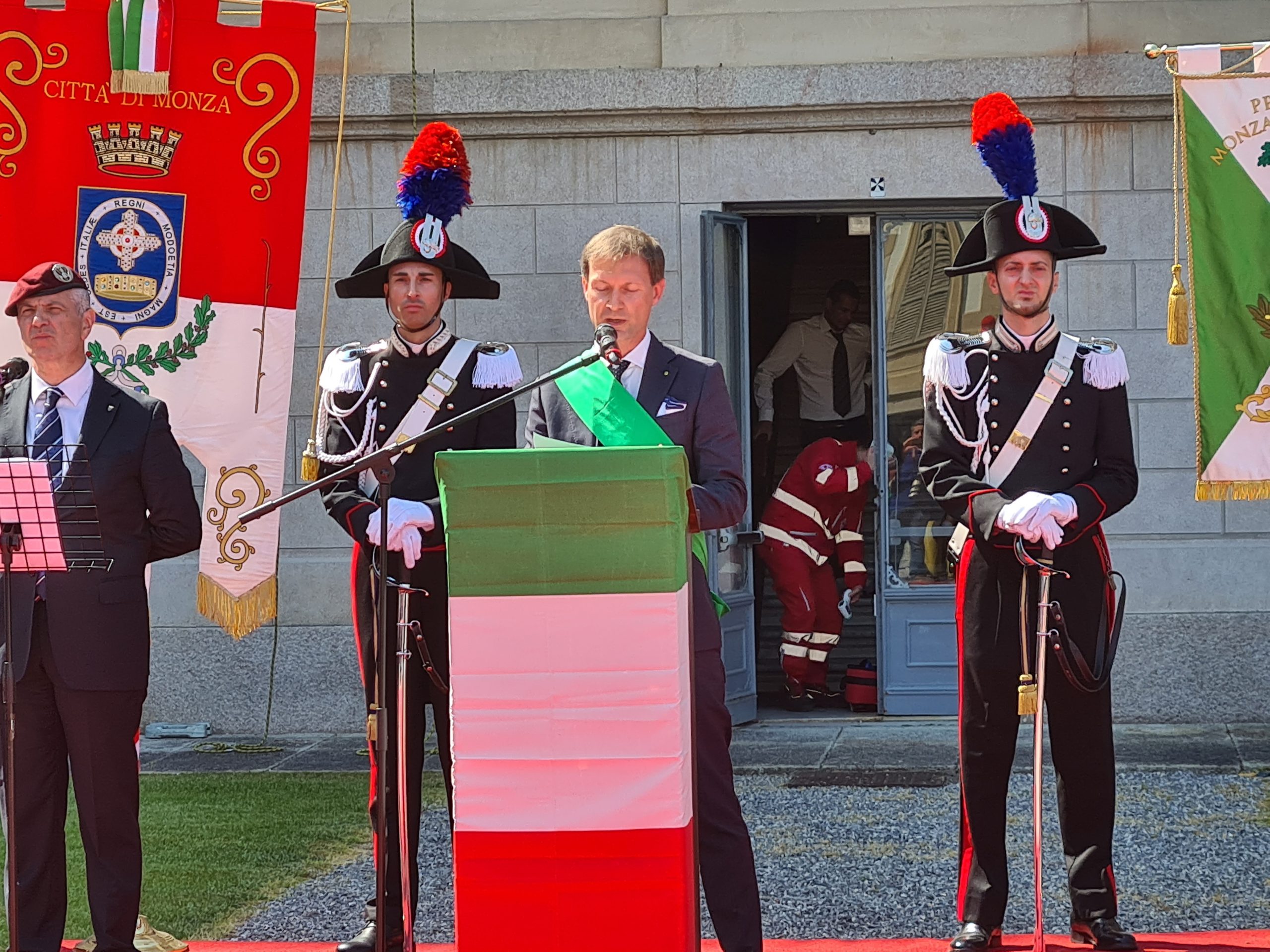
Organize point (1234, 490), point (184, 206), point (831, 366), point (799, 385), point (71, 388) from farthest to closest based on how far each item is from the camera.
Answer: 1. point (799, 385)
2. point (831, 366)
3. point (1234, 490)
4. point (184, 206)
5. point (71, 388)

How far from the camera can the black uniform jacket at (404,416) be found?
14.9 feet

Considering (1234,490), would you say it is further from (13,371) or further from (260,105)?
(13,371)

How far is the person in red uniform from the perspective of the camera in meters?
9.09

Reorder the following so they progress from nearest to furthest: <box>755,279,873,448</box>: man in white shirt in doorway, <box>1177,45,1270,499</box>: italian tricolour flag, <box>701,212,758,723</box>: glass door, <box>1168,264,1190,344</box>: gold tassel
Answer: <box>1168,264,1190,344</box>: gold tassel
<box>1177,45,1270,499</box>: italian tricolour flag
<box>701,212,758,723</box>: glass door
<box>755,279,873,448</box>: man in white shirt in doorway

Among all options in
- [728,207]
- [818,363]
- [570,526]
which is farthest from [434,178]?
[818,363]

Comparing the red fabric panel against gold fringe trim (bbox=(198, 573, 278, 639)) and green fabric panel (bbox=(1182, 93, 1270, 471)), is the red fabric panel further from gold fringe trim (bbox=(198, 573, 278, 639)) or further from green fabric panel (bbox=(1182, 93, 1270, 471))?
green fabric panel (bbox=(1182, 93, 1270, 471))

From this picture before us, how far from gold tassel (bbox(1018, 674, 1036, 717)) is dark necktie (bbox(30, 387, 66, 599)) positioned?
251 centimetres

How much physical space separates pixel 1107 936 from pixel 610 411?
1.93 m

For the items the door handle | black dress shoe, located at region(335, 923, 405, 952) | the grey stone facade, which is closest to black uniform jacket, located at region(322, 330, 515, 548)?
black dress shoe, located at region(335, 923, 405, 952)

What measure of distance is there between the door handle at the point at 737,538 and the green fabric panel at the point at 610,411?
424 cm

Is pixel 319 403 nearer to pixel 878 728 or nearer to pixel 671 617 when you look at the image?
pixel 671 617

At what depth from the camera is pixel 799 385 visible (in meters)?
10.4

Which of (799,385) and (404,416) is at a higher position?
(799,385)

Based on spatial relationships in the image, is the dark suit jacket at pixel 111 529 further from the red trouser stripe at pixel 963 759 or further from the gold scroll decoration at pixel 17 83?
the red trouser stripe at pixel 963 759
